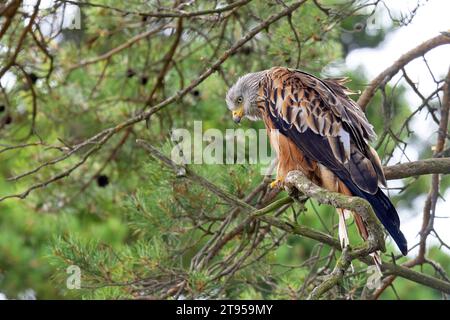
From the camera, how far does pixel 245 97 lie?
13.1 feet

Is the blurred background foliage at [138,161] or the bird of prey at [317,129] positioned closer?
the bird of prey at [317,129]

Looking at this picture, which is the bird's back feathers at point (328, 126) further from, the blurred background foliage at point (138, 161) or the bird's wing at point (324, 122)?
the blurred background foliage at point (138, 161)

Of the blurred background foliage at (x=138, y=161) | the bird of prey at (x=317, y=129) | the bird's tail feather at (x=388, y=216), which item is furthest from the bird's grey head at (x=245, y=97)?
the bird's tail feather at (x=388, y=216)

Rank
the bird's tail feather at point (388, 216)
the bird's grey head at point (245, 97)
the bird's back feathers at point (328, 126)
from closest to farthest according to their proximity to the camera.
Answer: the bird's tail feather at point (388, 216) → the bird's back feathers at point (328, 126) → the bird's grey head at point (245, 97)

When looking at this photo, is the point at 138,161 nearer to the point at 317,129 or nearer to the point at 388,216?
the point at 317,129

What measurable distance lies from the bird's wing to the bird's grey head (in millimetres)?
51

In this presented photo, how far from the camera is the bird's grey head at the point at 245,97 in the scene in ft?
13.0

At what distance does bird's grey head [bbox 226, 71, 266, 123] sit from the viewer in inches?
156

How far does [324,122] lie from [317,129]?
0.04 metres

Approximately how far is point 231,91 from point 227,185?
0.46 meters

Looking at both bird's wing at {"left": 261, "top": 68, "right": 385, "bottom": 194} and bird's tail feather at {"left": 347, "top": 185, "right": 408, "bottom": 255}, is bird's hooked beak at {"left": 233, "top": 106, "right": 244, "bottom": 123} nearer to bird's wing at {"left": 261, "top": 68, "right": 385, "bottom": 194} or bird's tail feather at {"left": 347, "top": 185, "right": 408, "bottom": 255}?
bird's wing at {"left": 261, "top": 68, "right": 385, "bottom": 194}

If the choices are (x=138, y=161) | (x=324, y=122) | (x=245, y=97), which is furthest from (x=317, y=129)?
(x=138, y=161)
